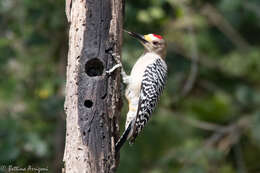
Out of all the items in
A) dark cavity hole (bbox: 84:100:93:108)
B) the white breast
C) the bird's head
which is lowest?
dark cavity hole (bbox: 84:100:93:108)

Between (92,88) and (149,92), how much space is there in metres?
0.88

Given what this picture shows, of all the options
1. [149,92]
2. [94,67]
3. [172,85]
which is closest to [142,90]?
[149,92]

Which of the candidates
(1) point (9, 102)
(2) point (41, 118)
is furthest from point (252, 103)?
(1) point (9, 102)

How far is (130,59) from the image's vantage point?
699 cm

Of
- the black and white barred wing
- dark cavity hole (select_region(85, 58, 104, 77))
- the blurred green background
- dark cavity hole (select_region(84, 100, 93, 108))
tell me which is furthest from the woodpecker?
the blurred green background

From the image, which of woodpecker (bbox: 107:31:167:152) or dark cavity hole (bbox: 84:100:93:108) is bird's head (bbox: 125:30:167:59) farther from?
dark cavity hole (bbox: 84:100:93:108)

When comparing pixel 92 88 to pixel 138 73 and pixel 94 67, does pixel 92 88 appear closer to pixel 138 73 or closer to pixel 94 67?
pixel 94 67

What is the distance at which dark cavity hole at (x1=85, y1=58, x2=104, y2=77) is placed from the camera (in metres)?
4.29

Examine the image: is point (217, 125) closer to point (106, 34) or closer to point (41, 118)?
point (41, 118)

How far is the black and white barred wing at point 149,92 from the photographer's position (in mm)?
4652

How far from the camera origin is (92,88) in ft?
13.8

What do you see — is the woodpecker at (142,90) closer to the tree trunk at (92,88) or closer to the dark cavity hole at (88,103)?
the tree trunk at (92,88)

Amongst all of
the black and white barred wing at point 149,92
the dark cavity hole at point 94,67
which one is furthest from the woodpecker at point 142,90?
the dark cavity hole at point 94,67

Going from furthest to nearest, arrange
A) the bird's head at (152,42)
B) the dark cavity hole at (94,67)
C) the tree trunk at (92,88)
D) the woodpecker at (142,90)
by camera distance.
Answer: the bird's head at (152,42) → the woodpecker at (142,90) → the dark cavity hole at (94,67) → the tree trunk at (92,88)
